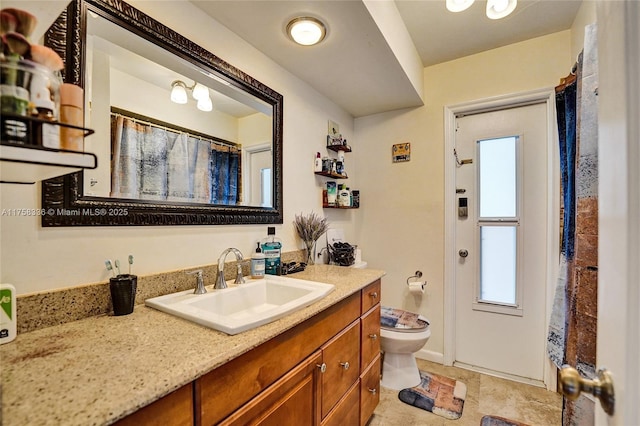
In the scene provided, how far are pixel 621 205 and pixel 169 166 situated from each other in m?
1.33

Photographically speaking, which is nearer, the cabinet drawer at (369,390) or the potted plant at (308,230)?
the cabinet drawer at (369,390)

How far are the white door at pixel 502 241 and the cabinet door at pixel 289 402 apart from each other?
1.67 metres

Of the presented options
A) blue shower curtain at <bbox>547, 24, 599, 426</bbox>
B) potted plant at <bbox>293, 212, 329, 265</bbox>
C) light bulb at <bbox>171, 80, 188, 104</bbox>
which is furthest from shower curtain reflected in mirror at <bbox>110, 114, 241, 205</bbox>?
blue shower curtain at <bbox>547, 24, 599, 426</bbox>

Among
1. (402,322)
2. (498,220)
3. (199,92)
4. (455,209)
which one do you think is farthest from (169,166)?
(498,220)

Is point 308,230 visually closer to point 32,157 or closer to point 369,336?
point 369,336

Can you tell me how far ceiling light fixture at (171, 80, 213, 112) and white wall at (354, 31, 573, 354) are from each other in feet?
5.36

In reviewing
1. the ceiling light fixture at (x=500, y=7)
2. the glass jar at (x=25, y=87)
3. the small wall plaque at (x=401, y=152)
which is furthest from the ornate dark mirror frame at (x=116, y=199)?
the small wall plaque at (x=401, y=152)

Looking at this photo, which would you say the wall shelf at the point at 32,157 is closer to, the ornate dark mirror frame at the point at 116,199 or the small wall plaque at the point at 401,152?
the ornate dark mirror frame at the point at 116,199

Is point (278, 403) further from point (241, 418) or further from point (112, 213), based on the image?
point (112, 213)

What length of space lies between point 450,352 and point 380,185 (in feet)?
4.94

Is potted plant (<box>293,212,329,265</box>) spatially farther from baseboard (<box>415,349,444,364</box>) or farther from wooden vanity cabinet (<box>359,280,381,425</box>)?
baseboard (<box>415,349,444,364</box>)

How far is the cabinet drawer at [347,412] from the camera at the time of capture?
3.84 feet

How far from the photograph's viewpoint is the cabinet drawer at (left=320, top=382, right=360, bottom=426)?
46.1 inches

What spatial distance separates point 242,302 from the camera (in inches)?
49.4
